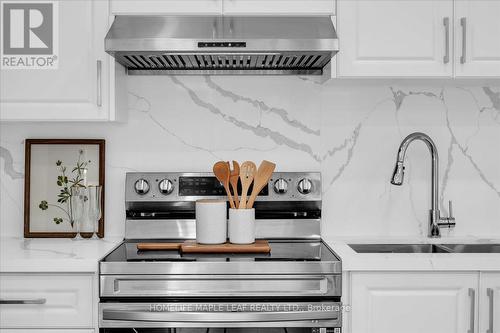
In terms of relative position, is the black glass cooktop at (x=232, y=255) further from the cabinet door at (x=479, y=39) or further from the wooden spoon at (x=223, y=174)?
the cabinet door at (x=479, y=39)

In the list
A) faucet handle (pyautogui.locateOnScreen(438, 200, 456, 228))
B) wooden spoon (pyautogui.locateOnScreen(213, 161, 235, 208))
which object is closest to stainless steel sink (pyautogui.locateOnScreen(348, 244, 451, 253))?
faucet handle (pyautogui.locateOnScreen(438, 200, 456, 228))

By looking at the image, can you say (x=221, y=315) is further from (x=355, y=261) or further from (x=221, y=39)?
(x=221, y=39)

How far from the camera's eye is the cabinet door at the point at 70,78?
223cm

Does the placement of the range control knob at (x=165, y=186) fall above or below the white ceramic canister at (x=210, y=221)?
above

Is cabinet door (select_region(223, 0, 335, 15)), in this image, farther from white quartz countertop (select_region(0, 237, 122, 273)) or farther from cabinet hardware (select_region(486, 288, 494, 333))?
cabinet hardware (select_region(486, 288, 494, 333))

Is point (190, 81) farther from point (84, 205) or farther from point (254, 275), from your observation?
point (254, 275)

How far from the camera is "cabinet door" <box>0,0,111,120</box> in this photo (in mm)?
2234

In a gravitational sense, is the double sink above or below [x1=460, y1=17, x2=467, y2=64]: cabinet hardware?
below

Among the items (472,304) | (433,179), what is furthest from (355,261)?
(433,179)

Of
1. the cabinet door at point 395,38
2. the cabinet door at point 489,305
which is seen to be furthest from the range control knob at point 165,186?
the cabinet door at point 489,305

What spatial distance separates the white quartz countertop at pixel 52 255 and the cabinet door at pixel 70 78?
481 mm

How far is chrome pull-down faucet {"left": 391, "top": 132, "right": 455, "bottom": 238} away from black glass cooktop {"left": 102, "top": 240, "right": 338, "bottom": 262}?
42 cm

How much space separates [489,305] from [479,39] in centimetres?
97

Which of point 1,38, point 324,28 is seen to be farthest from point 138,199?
point 324,28
